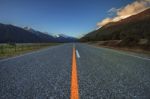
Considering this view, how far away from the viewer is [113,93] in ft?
10.8

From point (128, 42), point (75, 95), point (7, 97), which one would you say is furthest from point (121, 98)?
point (128, 42)

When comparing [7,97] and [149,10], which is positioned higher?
A: [149,10]

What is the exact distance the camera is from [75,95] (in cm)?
312

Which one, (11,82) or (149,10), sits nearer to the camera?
(11,82)

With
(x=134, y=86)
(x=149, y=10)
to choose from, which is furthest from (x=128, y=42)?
(x=149, y=10)

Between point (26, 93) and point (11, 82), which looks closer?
point (26, 93)

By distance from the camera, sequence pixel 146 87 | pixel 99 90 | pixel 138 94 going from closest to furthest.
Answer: pixel 138 94 → pixel 99 90 → pixel 146 87

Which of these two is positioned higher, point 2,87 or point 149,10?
point 149,10

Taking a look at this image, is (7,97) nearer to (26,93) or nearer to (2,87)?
(26,93)

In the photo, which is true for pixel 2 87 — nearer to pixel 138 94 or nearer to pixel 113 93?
pixel 113 93

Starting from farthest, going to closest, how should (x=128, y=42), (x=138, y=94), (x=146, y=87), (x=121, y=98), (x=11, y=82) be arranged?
(x=128, y=42) → (x=11, y=82) → (x=146, y=87) → (x=138, y=94) → (x=121, y=98)

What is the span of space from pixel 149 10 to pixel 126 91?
186371mm

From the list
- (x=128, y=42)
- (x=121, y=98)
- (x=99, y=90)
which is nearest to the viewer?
(x=121, y=98)

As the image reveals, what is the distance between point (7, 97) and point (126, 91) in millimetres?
2138
